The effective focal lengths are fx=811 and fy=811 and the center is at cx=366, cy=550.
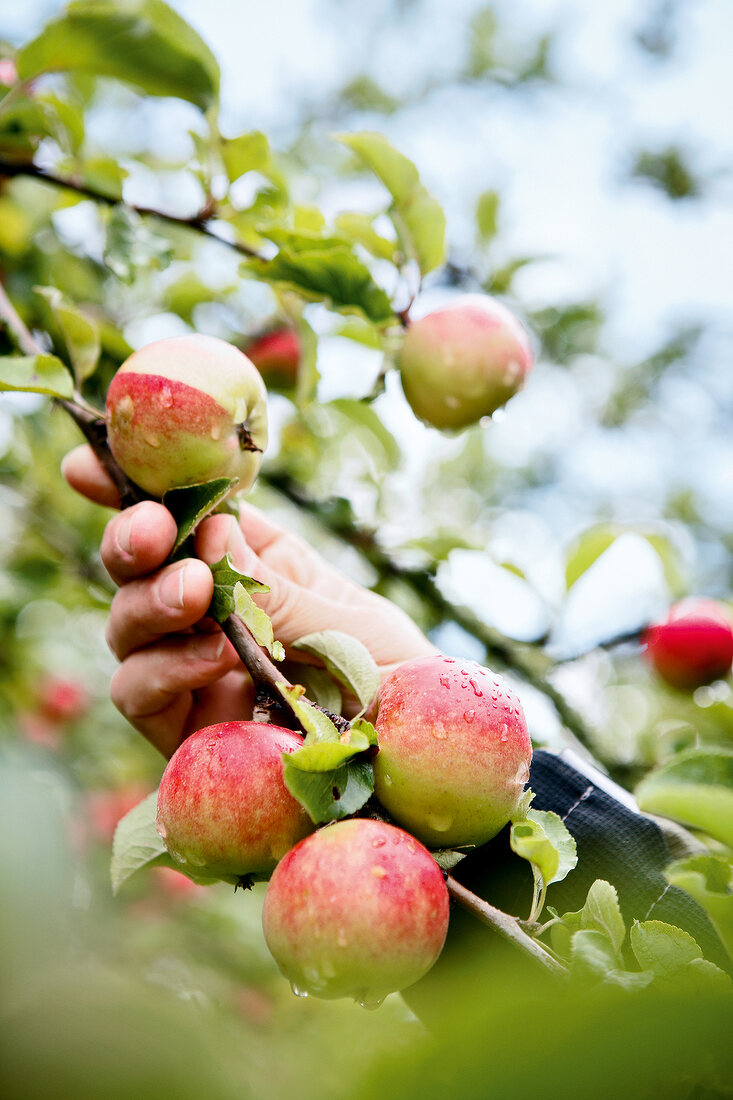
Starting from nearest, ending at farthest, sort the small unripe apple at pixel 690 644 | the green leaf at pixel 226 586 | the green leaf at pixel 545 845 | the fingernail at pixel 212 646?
the green leaf at pixel 545 845, the green leaf at pixel 226 586, the fingernail at pixel 212 646, the small unripe apple at pixel 690 644

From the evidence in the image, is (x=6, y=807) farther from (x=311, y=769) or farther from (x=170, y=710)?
(x=311, y=769)

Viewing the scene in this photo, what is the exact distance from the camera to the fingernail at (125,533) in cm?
69

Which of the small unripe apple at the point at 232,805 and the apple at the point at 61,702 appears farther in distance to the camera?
the apple at the point at 61,702

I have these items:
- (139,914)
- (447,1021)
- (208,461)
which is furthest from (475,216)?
(139,914)

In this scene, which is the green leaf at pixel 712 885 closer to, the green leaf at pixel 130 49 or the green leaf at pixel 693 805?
the green leaf at pixel 693 805

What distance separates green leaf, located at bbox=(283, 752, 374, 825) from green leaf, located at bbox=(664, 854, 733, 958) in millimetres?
201

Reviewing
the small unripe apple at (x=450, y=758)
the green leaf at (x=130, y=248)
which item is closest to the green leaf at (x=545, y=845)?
the small unripe apple at (x=450, y=758)

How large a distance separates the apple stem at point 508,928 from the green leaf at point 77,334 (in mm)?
657

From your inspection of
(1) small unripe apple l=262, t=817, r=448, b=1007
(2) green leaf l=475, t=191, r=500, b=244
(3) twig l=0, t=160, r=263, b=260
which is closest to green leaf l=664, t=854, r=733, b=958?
(1) small unripe apple l=262, t=817, r=448, b=1007

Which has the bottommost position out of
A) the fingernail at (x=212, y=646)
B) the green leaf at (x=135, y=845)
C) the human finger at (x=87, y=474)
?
the green leaf at (x=135, y=845)

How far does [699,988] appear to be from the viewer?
0.48 m

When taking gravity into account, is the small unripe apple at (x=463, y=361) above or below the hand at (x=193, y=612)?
above

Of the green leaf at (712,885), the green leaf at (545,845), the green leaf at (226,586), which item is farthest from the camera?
the green leaf at (226,586)

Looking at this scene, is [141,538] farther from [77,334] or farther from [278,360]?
[278,360]
